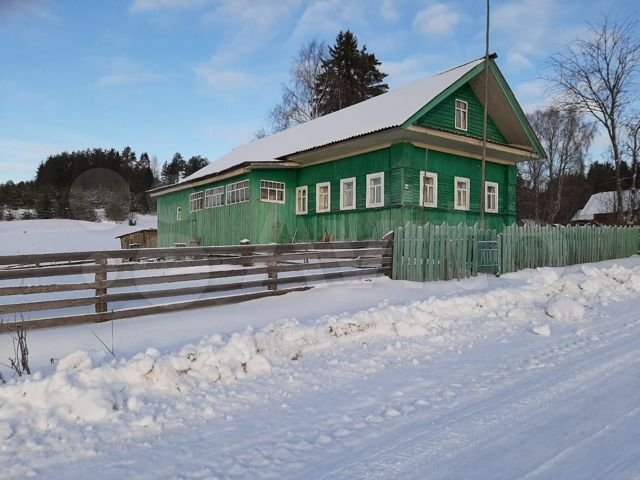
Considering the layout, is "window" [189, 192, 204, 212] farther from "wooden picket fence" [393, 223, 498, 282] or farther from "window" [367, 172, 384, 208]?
"wooden picket fence" [393, 223, 498, 282]

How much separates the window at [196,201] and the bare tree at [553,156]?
3300 centimetres

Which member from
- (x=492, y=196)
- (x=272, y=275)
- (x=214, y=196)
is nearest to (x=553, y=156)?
(x=492, y=196)

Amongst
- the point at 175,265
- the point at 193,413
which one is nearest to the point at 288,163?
the point at 175,265

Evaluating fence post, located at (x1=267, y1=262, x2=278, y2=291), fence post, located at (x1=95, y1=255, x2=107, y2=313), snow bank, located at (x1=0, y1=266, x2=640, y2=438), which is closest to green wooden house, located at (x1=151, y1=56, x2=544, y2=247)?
fence post, located at (x1=267, y1=262, x2=278, y2=291)

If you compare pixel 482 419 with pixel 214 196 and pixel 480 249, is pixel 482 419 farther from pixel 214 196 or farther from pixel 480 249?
pixel 214 196

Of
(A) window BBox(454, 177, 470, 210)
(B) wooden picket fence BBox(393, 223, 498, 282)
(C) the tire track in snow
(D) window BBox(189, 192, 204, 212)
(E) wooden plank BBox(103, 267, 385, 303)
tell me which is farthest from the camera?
(D) window BBox(189, 192, 204, 212)

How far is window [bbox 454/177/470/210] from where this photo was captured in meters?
17.6

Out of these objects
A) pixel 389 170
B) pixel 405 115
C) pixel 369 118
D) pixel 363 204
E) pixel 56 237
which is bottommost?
pixel 56 237

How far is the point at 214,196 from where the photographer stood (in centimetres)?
2267

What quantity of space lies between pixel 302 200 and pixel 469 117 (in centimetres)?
785

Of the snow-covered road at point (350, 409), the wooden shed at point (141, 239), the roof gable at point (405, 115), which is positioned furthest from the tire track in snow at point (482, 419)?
the wooden shed at point (141, 239)

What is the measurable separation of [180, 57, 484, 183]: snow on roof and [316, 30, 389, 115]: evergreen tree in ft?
53.7

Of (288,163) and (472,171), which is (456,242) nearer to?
(472,171)

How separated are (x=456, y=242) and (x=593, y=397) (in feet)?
23.8
